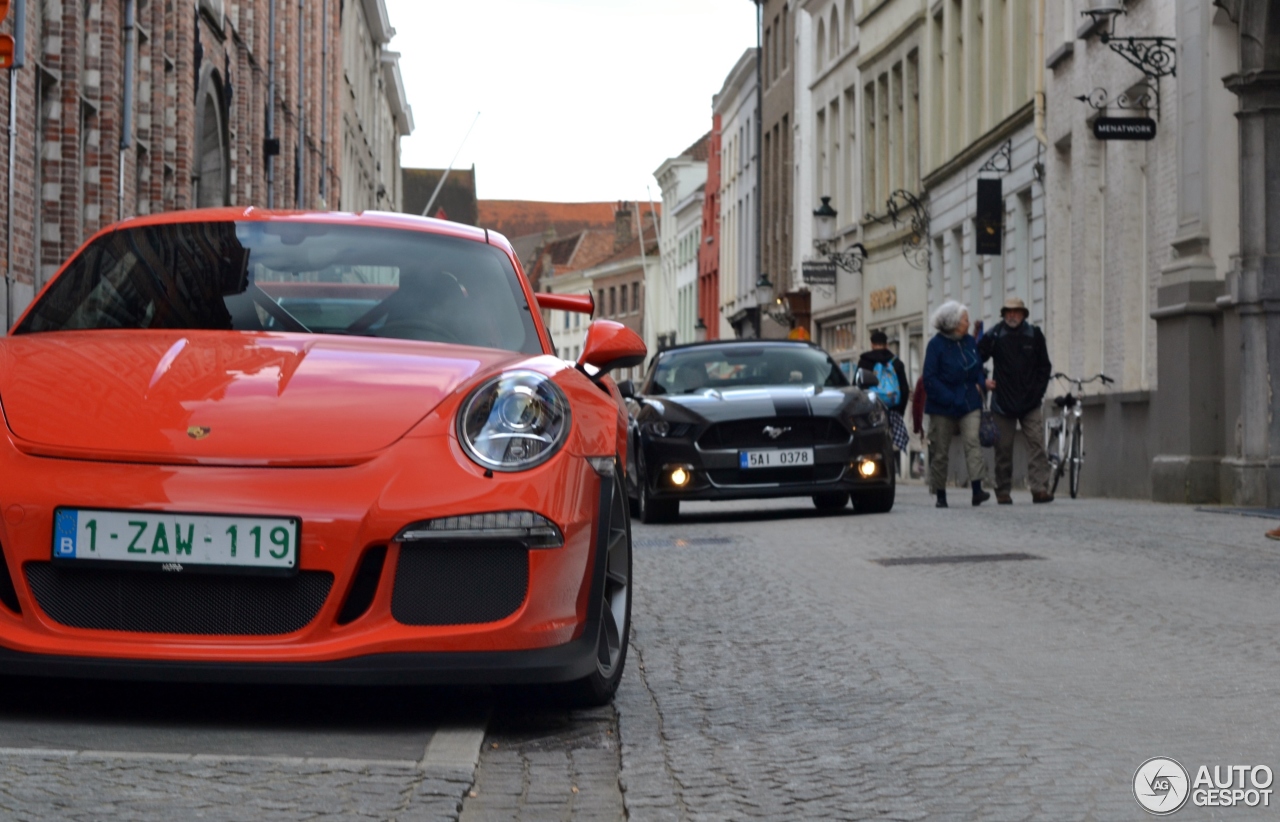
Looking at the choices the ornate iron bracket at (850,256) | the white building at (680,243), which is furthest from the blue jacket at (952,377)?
the white building at (680,243)

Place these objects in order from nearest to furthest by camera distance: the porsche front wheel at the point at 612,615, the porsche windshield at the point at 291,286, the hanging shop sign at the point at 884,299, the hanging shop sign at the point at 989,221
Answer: the porsche front wheel at the point at 612,615
the porsche windshield at the point at 291,286
the hanging shop sign at the point at 989,221
the hanging shop sign at the point at 884,299

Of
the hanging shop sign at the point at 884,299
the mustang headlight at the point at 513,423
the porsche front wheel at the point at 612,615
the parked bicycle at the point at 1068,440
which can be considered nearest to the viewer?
the mustang headlight at the point at 513,423

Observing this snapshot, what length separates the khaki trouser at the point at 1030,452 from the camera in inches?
742

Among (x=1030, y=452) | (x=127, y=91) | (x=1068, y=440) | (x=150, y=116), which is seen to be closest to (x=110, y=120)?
(x=127, y=91)

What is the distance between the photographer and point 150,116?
27047 millimetres

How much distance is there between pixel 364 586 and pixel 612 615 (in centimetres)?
98

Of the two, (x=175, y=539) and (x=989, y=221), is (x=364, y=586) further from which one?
(x=989, y=221)

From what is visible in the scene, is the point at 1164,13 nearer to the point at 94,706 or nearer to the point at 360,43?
the point at 94,706

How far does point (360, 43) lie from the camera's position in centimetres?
6600

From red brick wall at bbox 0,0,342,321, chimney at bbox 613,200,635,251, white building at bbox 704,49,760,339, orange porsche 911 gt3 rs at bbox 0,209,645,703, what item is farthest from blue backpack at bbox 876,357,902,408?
chimney at bbox 613,200,635,251

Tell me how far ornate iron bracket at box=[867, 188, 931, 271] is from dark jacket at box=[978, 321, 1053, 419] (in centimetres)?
1927

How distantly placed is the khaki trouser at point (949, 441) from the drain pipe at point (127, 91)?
10.8 meters

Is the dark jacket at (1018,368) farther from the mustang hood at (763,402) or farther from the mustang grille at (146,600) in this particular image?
the mustang grille at (146,600)
